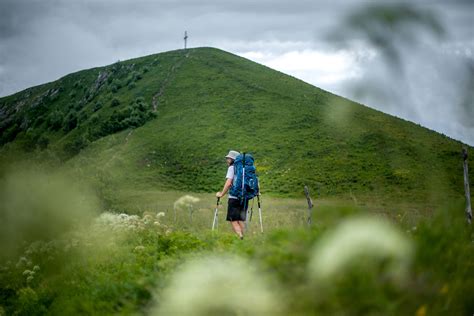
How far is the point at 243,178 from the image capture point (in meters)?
11.2

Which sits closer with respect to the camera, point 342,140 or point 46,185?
point 46,185

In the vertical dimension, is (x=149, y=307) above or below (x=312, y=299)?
below

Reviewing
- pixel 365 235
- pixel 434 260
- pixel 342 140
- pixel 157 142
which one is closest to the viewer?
pixel 365 235

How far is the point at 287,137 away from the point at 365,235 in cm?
6659

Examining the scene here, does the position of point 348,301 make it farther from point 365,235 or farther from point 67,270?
point 67,270

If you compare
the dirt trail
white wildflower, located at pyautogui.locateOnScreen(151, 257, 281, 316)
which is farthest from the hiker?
the dirt trail

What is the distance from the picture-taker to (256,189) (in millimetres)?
11547

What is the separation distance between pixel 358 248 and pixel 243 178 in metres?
9.07

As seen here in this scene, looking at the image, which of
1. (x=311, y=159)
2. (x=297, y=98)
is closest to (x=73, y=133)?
(x=297, y=98)

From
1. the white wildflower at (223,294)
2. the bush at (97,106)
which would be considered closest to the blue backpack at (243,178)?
the white wildflower at (223,294)

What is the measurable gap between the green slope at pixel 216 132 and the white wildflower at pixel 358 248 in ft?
83.8

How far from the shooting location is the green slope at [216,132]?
54844mm

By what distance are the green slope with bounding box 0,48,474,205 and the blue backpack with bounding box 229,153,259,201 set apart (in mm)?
17111

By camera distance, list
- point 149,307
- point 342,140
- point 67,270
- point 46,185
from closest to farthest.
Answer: point 149,307 < point 67,270 < point 46,185 < point 342,140
